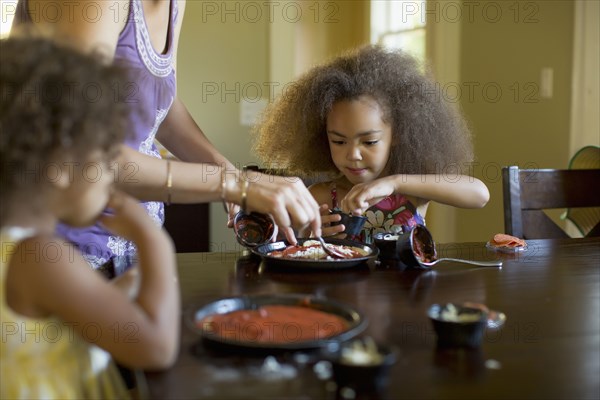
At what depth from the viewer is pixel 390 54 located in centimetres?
227

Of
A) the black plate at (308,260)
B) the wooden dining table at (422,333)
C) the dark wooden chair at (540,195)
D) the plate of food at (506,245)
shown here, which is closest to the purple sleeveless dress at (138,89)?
the wooden dining table at (422,333)

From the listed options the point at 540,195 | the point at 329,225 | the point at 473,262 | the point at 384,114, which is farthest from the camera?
the point at 540,195

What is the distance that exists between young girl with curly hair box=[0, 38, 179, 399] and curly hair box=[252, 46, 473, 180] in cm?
126

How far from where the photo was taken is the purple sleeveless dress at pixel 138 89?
1.44 meters

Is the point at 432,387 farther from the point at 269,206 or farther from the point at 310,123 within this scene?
the point at 310,123

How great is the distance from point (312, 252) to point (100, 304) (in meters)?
0.77

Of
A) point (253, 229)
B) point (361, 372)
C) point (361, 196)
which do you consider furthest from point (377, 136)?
point (361, 372)

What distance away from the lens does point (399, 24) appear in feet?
14.1

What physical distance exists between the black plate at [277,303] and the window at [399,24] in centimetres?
294

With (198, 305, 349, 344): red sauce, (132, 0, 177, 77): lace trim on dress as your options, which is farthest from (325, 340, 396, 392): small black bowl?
(132, 0, 177, 77): lace trim on dress

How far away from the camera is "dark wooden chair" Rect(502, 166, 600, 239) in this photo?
2.24m

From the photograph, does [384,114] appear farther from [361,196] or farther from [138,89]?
[138,89]

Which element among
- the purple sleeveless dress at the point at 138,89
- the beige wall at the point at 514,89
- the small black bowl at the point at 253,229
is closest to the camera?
the purple sleeveless dress at the point at 138,89

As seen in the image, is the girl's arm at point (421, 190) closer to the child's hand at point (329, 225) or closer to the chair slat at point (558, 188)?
the child's hand at point (329, 225)
